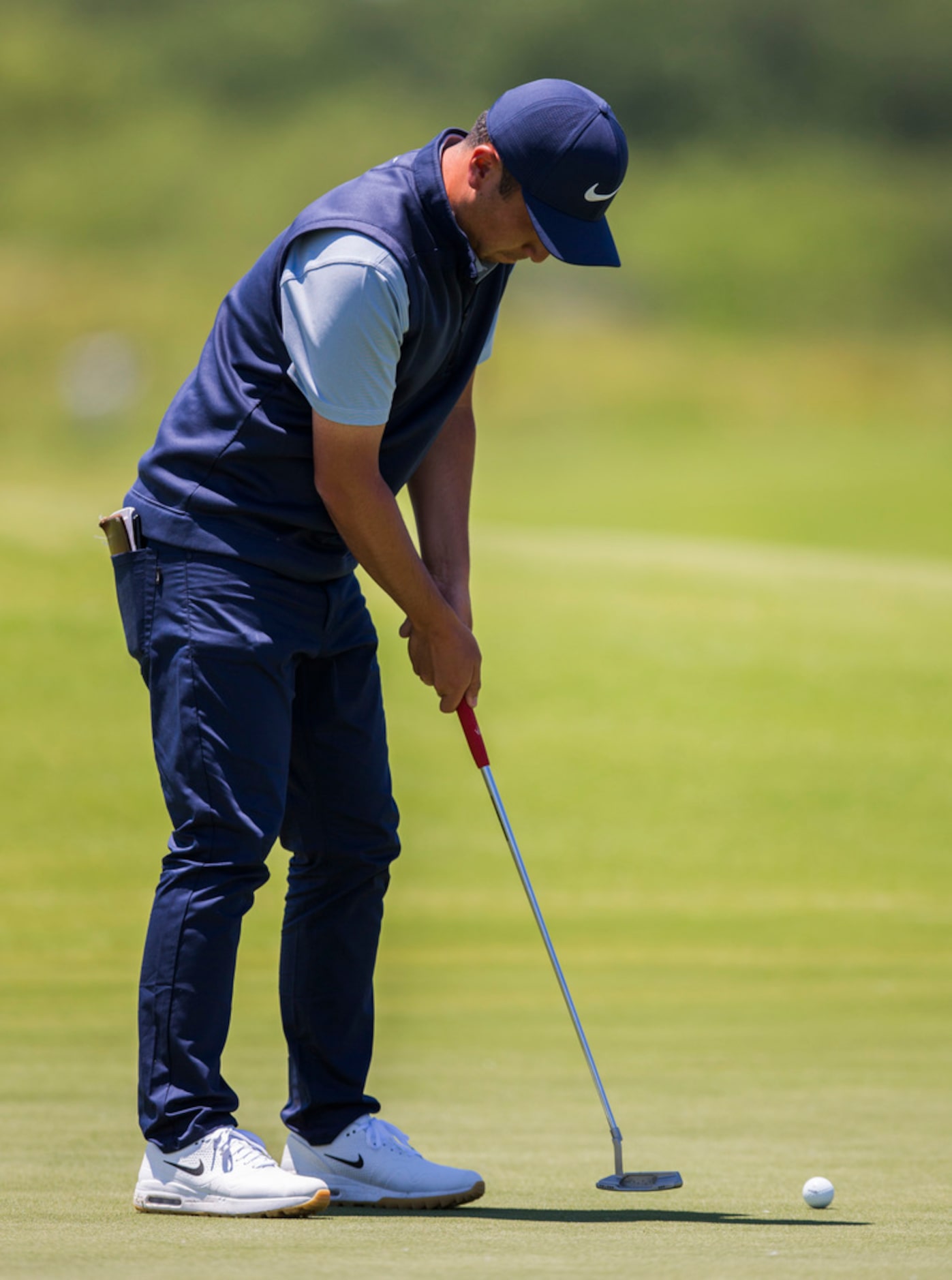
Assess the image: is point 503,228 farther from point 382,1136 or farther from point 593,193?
point 382,1136

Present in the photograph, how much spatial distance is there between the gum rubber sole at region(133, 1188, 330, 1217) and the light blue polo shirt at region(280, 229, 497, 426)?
0.94 metres

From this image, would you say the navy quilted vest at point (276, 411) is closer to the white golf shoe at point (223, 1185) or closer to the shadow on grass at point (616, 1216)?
the white golf shoe at point (223, 1185)

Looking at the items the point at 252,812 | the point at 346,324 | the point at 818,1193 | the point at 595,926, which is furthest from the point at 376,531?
A: the point at 595,926

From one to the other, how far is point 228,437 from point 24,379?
43.1 metres

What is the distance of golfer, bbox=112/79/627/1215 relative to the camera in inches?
88.1

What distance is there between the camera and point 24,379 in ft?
143

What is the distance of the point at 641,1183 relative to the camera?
2.38 metres

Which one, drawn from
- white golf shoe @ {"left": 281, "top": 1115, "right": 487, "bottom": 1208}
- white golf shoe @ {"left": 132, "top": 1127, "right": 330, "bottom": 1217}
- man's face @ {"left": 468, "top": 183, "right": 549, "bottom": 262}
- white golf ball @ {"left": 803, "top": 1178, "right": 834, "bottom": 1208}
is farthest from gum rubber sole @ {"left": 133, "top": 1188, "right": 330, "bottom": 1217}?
man's face @ {"left": 468, "top": 183, "right": 549, "bottom": 262}

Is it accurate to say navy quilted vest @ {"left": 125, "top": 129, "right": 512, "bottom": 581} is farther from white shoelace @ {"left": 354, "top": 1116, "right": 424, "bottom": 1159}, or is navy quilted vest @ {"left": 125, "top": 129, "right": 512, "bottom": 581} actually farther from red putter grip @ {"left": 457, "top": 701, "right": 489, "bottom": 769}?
white shoelace @ {"left": 354, "top": 1116, "right": 424, "bottom": 1159}

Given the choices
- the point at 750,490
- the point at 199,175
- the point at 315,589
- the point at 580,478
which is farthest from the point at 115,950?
the point at 199,175

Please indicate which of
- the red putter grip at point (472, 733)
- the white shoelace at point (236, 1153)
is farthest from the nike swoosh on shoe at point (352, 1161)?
the red putter grip at point (472, 733)

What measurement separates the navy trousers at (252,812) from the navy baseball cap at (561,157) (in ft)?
1.82

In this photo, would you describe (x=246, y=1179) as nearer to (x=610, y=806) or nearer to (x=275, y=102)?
(x=610, y=806)

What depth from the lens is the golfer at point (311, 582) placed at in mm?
2238
